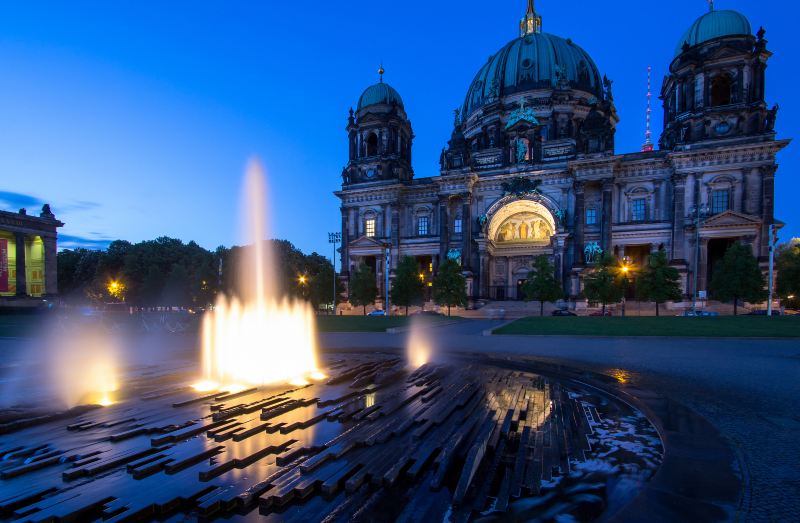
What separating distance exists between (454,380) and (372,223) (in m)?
51.4

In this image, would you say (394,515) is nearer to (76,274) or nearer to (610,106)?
(610,106)

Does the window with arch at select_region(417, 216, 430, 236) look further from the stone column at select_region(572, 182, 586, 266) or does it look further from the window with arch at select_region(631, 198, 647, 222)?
the window with arch at select_region(631, 198, 647, 222)

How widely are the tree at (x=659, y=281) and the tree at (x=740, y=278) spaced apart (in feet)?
12.1

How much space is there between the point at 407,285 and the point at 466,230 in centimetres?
1174

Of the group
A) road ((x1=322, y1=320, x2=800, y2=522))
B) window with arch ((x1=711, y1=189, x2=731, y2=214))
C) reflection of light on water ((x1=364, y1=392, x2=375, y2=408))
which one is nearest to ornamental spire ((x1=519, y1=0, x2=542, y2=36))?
window with arch ((x1=711, y1=189, x2=731, y2=214))

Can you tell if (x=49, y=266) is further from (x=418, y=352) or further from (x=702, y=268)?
(x=702, y=268)

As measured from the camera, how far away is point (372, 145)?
62594 millimetres

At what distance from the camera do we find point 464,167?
55.0 metres

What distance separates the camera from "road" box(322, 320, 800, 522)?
3.74 metres

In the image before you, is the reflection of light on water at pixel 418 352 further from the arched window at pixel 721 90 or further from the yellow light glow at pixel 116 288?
the yellow light glow at pixel 116 288

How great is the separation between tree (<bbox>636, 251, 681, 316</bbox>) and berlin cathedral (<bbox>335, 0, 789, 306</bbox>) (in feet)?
17.5

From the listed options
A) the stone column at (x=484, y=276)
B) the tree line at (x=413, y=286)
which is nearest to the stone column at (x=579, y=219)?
the stone column at (x=484, y=276)

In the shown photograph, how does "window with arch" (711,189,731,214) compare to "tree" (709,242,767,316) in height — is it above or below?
above

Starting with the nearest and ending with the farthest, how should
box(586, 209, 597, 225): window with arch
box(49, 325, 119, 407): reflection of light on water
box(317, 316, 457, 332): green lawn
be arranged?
box(49, 325, 119, 407): reflection of light on water < box(317, 316, 457, 332): green lawn < box(586, 209, 597, 225): window with arch
